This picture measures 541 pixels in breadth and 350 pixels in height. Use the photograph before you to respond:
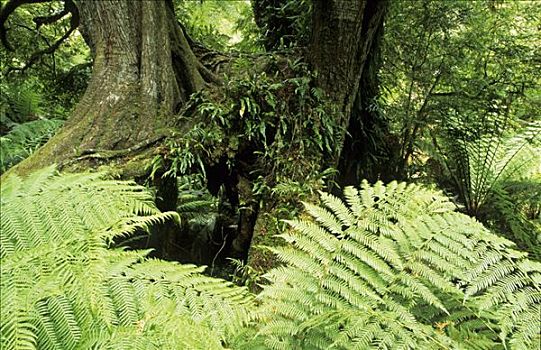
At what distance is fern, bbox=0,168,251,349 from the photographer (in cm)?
102

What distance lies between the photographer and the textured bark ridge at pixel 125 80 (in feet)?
7.44

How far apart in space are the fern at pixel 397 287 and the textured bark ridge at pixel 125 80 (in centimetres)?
137

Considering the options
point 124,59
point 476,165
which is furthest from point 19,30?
point 476,165

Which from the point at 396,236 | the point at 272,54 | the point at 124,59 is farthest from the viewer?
the point at 272,54

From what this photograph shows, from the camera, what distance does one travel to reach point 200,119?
8.11 ft

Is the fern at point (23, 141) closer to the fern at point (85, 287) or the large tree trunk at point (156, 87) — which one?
the large tree trunk at point (156, 87)

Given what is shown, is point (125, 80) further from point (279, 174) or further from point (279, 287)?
point (279, 287)

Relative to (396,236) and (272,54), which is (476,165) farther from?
(396,236)

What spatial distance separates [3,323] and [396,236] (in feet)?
3.73

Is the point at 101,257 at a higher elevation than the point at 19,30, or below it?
below

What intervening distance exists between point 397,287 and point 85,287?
91 centimetres

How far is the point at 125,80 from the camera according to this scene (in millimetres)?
2422

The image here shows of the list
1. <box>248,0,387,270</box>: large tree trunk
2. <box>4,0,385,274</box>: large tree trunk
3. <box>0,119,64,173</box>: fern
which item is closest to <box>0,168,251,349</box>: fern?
<box>4,0,385,274</box>: large tree trunk

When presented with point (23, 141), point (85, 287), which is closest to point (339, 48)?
point (85, 287)
